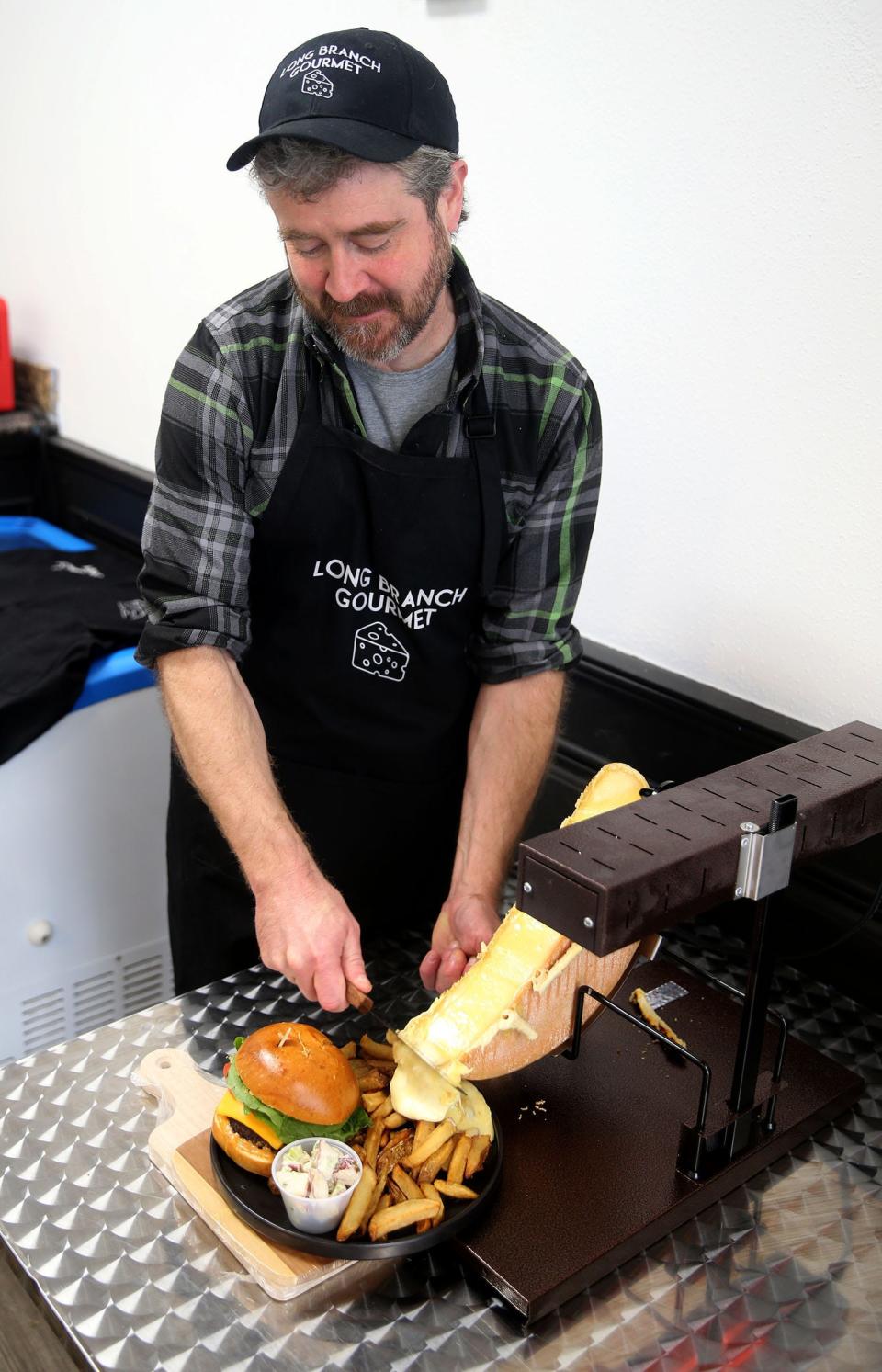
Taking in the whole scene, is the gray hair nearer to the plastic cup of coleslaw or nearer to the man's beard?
the man's beard

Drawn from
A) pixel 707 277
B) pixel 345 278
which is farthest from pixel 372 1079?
pixel 707 277

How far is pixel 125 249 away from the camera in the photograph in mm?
3326

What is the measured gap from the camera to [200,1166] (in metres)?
Result: 1.38

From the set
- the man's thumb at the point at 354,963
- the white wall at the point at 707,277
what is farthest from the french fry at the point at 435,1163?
the white wall at the point at 707,277

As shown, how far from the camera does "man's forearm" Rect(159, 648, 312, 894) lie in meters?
1.68

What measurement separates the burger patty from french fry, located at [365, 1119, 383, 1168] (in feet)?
0.33

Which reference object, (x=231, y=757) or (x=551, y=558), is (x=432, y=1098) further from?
(x=551, y=558)

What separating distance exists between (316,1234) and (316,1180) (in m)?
0.05

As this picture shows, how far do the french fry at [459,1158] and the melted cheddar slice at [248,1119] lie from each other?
18 centimetres

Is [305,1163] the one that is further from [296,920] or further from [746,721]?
[746,721]

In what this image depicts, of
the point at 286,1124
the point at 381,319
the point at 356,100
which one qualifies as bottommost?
the point at 286,1124

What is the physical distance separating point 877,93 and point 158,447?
3.49 ft

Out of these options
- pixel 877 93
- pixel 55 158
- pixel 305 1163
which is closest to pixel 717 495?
pixel 877 93

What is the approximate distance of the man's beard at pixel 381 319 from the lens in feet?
5.31
